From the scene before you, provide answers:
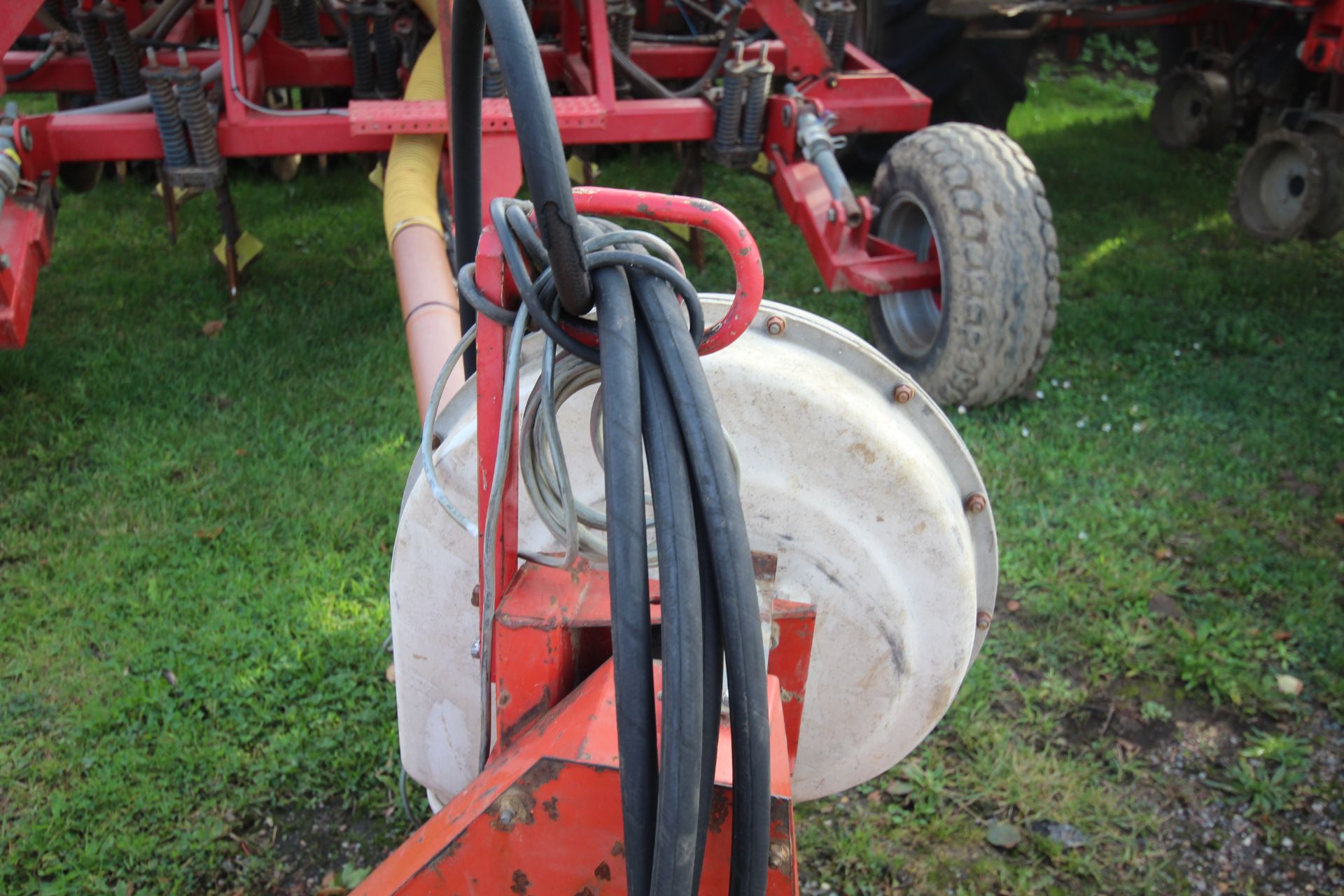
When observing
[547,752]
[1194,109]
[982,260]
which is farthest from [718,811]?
[1194,109]

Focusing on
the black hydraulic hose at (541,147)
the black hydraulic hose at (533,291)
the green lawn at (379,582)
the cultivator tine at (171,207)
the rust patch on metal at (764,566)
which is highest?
the black hydraulic hose at (541,147)

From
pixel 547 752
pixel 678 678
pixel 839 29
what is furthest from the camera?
pixel 839 29

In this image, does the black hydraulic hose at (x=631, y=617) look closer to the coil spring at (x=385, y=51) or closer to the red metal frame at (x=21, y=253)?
the red metal frame at (x=21, y=253)

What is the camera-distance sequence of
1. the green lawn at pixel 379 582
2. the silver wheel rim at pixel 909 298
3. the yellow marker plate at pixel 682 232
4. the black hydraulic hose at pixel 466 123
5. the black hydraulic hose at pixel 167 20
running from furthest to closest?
the yellow marker plate at pixel 682 232 < the black hydraulic hose at pixel 167 20 < the silver wheel rim at pixel 909 298 < the green lawn at pixel 379 582 < the black hydraulic hose at pixel 466 123

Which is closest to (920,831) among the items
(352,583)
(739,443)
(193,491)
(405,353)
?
(739,443)

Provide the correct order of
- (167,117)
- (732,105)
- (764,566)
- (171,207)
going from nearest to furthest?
(764,566) < (167,117) < (732,105) < (171,207)

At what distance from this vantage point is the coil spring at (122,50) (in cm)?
304

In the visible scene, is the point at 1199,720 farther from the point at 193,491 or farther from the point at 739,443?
the point at 193,491

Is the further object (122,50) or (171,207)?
(171,207)

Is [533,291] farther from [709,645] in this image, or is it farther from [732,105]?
[732,105]

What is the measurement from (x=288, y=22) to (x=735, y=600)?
3737 mm

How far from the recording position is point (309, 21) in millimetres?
3889

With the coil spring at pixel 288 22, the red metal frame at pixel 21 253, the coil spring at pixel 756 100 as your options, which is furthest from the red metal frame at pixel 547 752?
the coil spring at pixel 288 22

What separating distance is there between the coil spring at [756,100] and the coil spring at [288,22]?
1775 millimetres
